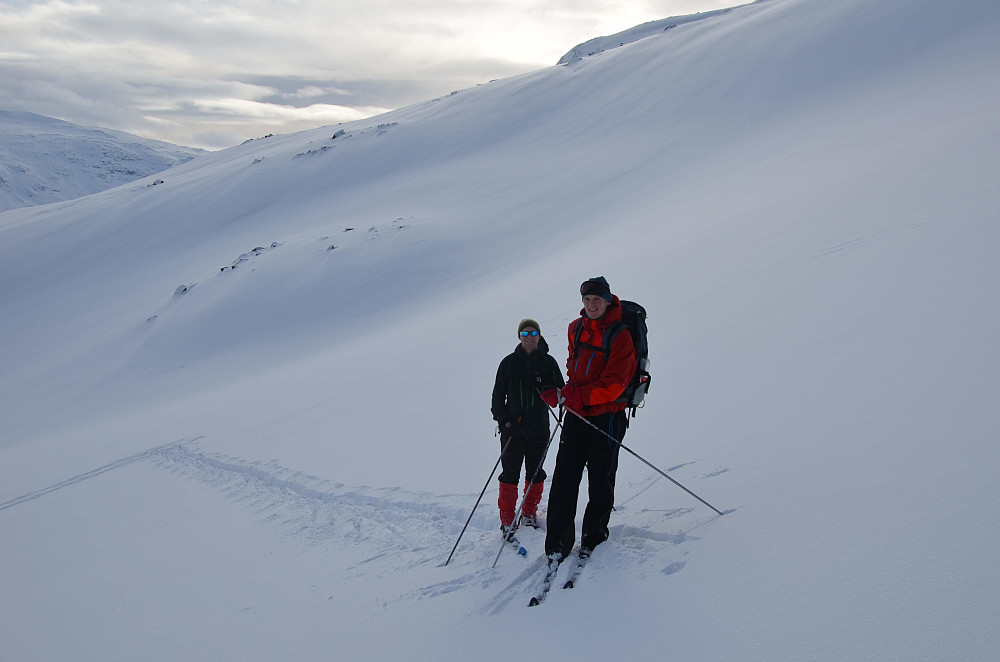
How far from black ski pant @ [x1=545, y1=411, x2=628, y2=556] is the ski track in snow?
6.3 inches

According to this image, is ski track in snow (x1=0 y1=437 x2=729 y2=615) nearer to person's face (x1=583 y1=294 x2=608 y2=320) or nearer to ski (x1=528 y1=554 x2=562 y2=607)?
ski (x1=528 y1=554 x2=562 y2=607)

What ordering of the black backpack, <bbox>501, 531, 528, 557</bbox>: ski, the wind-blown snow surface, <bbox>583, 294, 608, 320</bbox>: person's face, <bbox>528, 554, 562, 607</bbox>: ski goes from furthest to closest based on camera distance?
<bbox>501, 531, 528, 557</bbox>: ski
the black backpack
<bbox>583, 294, 608, 320</bbox>: person's face
<bbox>528, 554, 562, 607</bbox>: ski
the wind-blown snow surface

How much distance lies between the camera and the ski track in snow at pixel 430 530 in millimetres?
3879

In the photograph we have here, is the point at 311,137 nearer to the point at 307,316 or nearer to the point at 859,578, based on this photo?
the point at 307,316

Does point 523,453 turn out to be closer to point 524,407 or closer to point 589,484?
point 524,407

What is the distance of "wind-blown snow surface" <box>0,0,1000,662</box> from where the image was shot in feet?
10.7

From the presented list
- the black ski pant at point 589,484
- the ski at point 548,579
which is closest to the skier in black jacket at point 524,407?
the black ski pant at point 589,484

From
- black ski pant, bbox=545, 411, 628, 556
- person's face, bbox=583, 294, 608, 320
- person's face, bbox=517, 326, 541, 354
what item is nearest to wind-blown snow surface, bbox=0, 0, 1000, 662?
black ski pant, bbox=545, 411, 628, 556

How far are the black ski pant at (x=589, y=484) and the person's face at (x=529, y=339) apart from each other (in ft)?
2.49

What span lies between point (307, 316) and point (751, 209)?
526 inches

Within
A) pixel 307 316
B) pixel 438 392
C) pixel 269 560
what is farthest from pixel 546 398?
pixel 307 316

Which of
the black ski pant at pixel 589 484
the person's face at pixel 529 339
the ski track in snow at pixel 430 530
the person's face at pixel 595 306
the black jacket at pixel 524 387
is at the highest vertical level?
the person's face at pixel 595 306

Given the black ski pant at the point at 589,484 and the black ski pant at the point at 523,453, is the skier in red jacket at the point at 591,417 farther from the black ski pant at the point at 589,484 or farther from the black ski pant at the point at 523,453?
the black ski pant at the point at 523,453

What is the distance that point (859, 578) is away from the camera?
291cm
